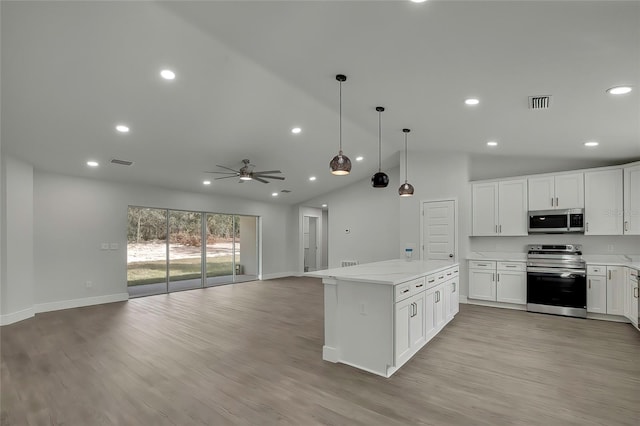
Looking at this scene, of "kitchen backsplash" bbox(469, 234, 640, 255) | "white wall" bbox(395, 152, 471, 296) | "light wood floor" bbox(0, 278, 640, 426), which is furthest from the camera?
"white wall" bbox(395, 152, 471, 296)

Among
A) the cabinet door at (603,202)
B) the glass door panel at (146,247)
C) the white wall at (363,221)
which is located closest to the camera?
the cabinet door at (603,202)

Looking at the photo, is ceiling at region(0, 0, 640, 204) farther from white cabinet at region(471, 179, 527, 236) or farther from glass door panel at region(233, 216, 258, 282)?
glass door panel at region(233, 216, 258, 282)

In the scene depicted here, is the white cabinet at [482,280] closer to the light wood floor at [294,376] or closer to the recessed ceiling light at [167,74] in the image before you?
the light wood floor at [294,376]

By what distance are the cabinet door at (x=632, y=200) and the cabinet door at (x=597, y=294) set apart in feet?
2.89

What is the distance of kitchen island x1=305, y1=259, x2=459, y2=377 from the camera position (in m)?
3.05

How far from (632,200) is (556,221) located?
1016mm

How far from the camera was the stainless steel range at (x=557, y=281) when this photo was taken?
513 centimetres

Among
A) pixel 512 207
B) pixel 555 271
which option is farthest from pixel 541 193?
pixel 555 271

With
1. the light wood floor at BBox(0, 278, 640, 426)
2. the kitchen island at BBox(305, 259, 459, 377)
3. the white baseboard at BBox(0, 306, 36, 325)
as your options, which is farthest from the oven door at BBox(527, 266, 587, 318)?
the white baseboard at BBox(0, 306, 36, 325)

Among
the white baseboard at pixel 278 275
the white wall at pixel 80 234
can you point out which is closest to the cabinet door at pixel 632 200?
the white baseboard at pixel 278 275

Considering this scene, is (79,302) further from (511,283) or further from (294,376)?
(511,283)

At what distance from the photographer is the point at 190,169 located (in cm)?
657

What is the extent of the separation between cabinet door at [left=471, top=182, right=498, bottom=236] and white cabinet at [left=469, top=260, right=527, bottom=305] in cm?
67

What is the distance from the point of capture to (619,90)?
3127 mm
